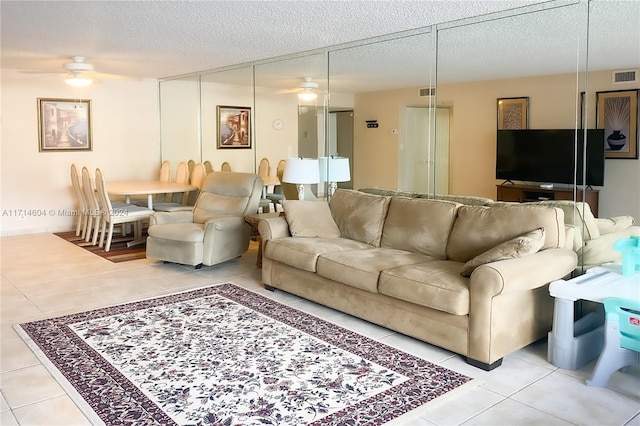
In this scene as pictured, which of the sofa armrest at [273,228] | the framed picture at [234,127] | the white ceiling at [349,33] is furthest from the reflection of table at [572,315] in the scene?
the framed picture at [234,127]

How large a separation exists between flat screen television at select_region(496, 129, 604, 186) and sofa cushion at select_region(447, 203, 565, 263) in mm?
341

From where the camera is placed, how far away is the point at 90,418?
8.53 ft

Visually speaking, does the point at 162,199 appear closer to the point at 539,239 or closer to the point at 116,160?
the point at 116,160

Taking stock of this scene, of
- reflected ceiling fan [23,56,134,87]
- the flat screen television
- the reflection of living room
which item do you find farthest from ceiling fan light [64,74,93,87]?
the flat screen television

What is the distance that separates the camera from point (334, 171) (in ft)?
18.5

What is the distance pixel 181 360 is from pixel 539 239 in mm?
2290

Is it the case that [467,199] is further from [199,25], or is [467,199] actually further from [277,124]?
[277,124]

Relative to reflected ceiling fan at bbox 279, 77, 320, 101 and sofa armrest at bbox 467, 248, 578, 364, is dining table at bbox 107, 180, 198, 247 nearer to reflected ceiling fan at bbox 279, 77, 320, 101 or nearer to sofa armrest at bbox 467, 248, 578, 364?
reflected ceiling fan at bbox 279, 77, 320, 101

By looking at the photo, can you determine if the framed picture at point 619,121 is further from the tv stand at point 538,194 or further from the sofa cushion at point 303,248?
the sofa cushion at point 303,248

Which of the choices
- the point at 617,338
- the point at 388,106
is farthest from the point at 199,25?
the point at 617,338

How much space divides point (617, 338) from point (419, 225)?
1.67 metres

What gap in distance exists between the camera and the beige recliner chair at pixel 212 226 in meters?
5.42

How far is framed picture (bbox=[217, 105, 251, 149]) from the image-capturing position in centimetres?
703

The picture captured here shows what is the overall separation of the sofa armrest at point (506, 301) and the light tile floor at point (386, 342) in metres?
0.14
